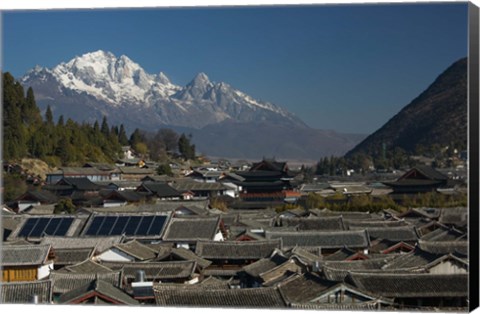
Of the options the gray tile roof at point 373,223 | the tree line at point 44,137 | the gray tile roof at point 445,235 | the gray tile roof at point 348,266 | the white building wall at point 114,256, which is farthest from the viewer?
the tree line at point 44,137

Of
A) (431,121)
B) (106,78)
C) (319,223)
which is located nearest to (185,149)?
(431,121)

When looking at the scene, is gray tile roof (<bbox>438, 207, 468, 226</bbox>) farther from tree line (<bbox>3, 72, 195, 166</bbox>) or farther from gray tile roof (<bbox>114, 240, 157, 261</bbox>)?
tree line (<bbox>3, 72, 195, 166</bbox>)

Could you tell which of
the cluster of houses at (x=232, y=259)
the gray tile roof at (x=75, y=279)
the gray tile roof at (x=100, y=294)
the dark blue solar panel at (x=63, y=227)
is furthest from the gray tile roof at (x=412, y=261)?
the dark blue solar panel at (x=63, y=227)

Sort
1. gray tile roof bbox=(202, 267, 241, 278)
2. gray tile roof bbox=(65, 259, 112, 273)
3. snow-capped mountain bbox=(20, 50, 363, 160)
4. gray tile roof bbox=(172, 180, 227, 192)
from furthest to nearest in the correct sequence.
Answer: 1. snow-capped mountain bbox=(20, 50, 363, 160)
2. gray tile roof bbox=(172, 180, 227, 192)
3. gray tile roof bbox=(202, 267, 241, 278)
4. gray tile roof bbox=(65, 259, 112, 273)

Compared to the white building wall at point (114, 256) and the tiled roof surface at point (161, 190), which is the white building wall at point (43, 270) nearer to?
the white building wall at point (114, 256)

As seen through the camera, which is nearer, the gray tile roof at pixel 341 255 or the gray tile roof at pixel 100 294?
the gray tile roof at pixel 100 294

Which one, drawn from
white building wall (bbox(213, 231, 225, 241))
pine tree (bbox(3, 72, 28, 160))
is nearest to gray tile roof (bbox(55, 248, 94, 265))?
white building wall (bbox(213, 231, 225, 241))

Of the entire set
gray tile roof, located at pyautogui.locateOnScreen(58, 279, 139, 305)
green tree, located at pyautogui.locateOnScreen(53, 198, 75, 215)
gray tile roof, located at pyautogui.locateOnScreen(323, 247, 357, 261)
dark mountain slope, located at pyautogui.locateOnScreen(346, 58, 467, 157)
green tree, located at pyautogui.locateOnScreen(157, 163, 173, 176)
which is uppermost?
dark mountain slope, located at pyautogui.locateOnScreen(346, 58, 467, 157)
